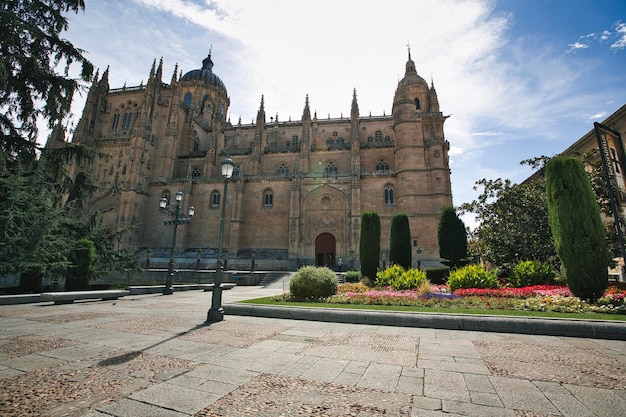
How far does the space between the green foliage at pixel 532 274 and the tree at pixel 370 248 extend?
7.41 m

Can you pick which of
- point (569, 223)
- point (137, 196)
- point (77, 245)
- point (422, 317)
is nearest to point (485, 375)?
point (422, 317)

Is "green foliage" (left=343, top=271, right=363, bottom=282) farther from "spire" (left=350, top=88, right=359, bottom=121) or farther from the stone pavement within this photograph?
"spire" (left=350, top=88, right=359, bottom=121)

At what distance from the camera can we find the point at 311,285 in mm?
9930

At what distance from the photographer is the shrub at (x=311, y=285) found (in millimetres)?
9938

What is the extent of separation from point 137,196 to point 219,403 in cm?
3482

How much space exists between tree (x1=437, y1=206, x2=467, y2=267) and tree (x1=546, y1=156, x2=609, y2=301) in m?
8.81

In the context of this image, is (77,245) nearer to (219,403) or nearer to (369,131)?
(219,403)

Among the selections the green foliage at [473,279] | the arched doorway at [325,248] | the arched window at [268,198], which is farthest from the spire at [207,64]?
the green foliage at [473,279]

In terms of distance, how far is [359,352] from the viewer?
451 cm

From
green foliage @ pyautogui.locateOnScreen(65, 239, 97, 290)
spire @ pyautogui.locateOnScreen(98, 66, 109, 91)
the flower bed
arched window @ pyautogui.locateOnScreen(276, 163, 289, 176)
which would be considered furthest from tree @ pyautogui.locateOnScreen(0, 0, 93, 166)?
spire @ pyautogui.locateOnScreen(98, 66, 109, 91)

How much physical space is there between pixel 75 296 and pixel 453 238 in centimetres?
1934

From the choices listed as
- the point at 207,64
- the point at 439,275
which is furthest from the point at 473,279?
the point at 207,64

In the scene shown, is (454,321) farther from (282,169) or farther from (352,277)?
(282,169)

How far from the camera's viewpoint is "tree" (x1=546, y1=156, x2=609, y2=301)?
27.3 feet
